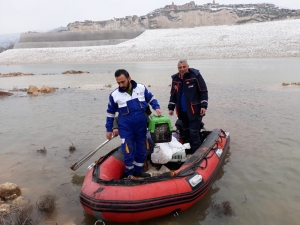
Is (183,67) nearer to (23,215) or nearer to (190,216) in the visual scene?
(190,216)

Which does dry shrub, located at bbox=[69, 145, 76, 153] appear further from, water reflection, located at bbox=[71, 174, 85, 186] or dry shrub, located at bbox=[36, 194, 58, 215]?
dry shrub, located at bbox=[36, 194, 58, 215]

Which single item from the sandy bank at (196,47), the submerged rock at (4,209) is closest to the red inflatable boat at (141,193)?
the submerged rock at (4,209)

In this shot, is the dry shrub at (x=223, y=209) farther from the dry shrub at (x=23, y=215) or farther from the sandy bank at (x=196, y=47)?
the sandy bank at (x=196, y=47)

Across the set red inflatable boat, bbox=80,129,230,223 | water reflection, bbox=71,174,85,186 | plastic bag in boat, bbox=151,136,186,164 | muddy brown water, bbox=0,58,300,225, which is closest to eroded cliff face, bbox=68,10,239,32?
muddy brown water, bbox=0,58,300,225

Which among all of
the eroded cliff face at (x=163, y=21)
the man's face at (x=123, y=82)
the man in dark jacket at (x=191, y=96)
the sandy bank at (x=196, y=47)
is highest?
the eroded cliff face at (x=163, y=21)

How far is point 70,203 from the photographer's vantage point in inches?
173

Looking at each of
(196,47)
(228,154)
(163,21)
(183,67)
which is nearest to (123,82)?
(183,67)

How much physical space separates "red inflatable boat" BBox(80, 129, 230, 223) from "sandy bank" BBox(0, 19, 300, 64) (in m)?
26.6

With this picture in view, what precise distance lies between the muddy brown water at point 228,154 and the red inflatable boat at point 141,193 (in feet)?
0.78

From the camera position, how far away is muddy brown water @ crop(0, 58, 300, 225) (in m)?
4.09

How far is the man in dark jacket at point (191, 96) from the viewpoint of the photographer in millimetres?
5254

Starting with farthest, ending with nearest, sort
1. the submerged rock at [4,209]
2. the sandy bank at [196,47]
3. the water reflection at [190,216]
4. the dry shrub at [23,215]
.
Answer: the sandy bank at [196,47], the submerged rock at [4,209], the water reflection at [190,216], the dry shrub at [23,215]

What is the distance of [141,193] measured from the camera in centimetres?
367

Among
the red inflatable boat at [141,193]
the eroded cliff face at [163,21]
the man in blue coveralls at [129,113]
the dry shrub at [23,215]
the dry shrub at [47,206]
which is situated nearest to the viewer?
the red inflatable boat at [141,193]
